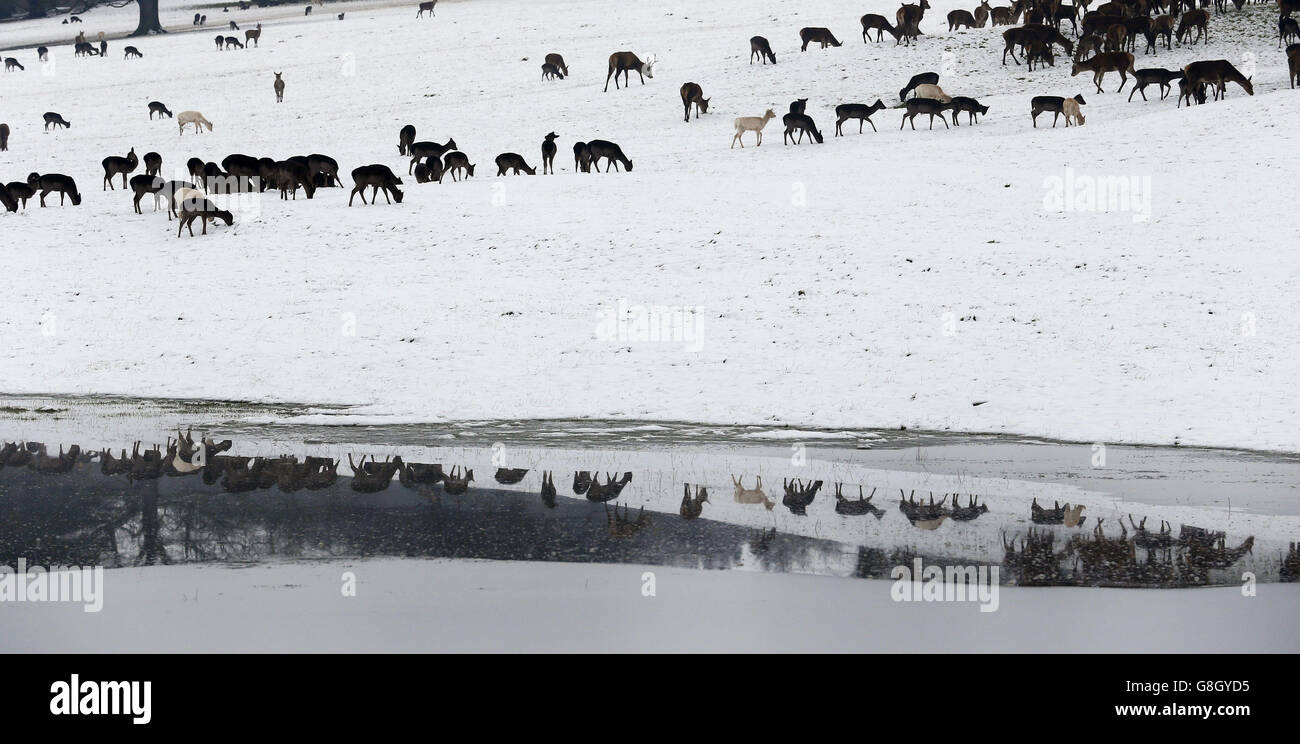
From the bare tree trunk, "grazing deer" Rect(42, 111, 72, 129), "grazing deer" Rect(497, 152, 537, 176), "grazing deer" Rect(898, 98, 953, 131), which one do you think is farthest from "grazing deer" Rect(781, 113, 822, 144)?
the bare tree trunk

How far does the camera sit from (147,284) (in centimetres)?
2206

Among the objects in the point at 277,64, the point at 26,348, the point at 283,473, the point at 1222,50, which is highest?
the point at 277,64

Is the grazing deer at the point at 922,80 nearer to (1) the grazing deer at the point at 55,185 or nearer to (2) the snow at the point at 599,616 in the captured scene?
(1) the grazing deer at the point at 55,185

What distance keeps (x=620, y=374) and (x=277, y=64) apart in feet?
139

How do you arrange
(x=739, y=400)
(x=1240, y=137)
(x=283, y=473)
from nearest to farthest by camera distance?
(x=283, y=473) → (x=739, y=400) → (x=1240, y=137)

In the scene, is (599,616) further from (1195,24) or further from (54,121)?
(54,121)

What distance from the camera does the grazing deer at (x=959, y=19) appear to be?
47.8 metres

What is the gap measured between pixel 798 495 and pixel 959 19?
40.5 m

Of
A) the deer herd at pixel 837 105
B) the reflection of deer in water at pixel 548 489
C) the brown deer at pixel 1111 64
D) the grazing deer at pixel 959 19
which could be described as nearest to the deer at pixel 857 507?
the reflection of deer in water at pixel 548 489

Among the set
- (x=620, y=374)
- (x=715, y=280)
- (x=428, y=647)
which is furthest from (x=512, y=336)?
(x=428, y=647)

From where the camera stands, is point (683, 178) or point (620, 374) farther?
point (683, 178)

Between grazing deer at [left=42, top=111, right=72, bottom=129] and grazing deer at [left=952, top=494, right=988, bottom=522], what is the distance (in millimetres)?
39040

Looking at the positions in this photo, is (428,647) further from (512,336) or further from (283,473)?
(512,336)

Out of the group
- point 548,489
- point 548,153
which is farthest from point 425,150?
point 548,489
